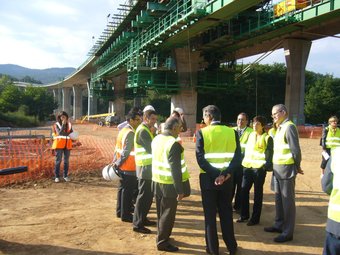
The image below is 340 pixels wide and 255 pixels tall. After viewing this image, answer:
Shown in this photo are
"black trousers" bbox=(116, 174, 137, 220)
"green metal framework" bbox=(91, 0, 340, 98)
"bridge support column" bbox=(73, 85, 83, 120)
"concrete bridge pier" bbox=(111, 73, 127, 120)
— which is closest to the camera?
"black trousers" bbox=(116, 174, 137, 220)

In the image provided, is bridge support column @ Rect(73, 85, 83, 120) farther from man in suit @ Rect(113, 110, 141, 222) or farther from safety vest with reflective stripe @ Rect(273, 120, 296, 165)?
safety vest with reflective stripe @ Rect(273, 120, 296, 165)

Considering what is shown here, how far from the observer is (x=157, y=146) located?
519cm

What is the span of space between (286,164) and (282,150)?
22 centimetres

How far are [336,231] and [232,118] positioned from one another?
51.3m

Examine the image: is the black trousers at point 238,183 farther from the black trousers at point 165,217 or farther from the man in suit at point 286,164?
the black trousers at point 165,217

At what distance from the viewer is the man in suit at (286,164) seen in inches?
217

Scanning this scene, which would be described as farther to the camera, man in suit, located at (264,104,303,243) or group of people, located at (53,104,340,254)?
man in suit, located at (264,104,303,243)

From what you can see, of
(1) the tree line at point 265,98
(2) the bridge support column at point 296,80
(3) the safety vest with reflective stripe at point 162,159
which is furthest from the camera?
(1) the tree line at point 265,98

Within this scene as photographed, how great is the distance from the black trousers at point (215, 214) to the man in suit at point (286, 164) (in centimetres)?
102

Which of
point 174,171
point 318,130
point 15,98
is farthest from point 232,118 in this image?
point 174,171

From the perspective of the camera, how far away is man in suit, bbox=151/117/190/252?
4.98 metres

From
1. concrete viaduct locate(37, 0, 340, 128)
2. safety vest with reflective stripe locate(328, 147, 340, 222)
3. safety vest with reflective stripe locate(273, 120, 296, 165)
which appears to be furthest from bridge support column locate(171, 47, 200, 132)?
safety vest with reflective stripe locate(328, 147, 340, 222)

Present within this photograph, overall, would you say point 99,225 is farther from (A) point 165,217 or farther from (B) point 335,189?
(B) point 335,189

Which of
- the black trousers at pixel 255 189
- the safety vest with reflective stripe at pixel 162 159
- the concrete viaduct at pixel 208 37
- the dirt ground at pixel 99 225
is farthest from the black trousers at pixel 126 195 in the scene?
the concrete viaduct at pixel 208 37
